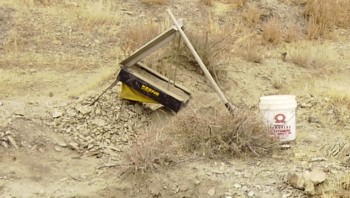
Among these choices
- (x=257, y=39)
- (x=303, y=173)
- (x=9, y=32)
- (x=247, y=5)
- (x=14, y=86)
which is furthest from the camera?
(x=247, y=5)

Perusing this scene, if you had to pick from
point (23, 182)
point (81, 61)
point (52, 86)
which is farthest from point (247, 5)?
point (23, 182)

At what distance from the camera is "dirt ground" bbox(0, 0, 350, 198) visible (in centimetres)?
529

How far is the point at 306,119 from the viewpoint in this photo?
745cm

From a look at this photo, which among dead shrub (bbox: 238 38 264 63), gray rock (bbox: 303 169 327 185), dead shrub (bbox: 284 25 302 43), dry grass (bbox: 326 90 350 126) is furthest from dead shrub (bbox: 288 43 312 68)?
gray rock (bbox: 303 169 327 185)

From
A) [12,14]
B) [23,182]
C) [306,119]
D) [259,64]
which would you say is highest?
[12,14]

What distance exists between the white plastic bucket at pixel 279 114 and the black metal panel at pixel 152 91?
101cm

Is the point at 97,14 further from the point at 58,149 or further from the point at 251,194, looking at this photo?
the point at 251,194

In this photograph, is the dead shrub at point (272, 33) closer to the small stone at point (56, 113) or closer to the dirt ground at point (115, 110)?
the dirt ground at point (115, 110)

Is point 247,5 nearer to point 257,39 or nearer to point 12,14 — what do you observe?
point 257,39

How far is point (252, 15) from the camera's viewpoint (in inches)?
460

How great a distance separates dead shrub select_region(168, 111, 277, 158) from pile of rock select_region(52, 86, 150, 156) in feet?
3.56

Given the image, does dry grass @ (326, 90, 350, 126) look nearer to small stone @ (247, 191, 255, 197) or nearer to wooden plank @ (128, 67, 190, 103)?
wooden plank @ (128, 67, 190, 103)

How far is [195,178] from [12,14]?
20.4ft

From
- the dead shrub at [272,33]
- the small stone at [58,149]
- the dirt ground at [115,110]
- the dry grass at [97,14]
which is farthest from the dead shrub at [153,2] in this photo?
the small stone at [58,149]
